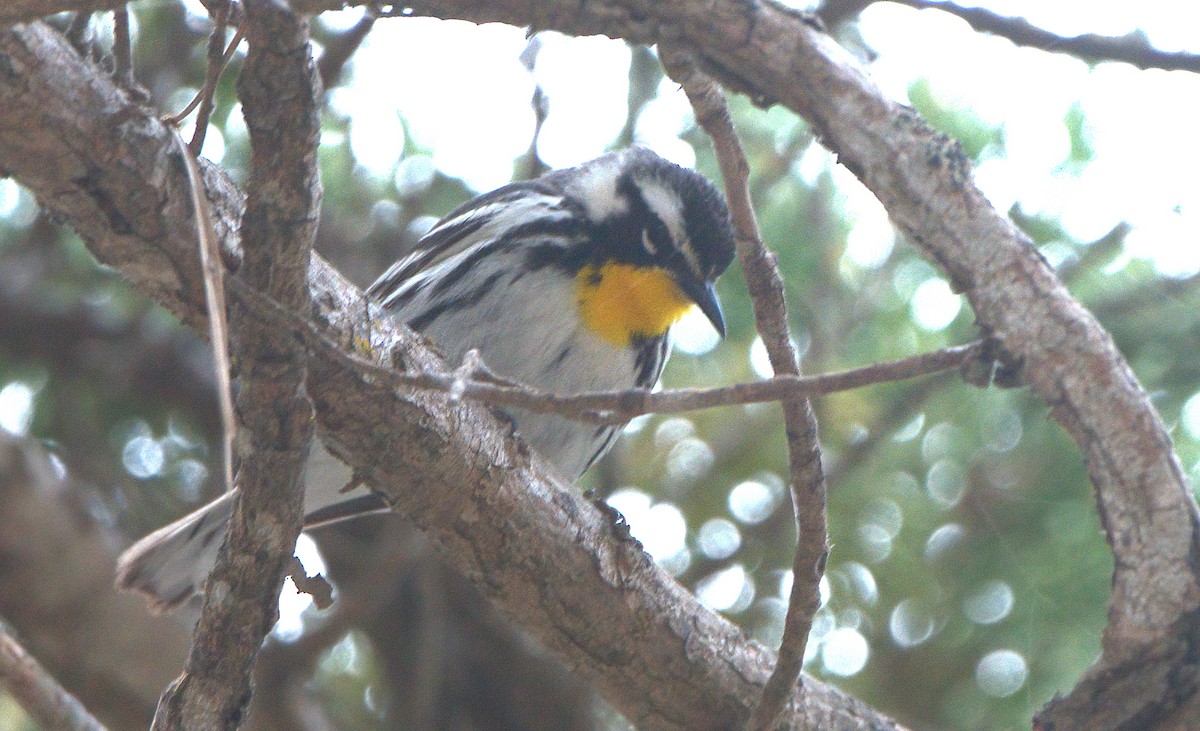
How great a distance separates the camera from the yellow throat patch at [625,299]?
2.68 metres

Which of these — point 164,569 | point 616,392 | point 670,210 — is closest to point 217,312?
point 616,392

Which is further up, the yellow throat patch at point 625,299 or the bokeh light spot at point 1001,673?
the yellow throat patch at point 625,299

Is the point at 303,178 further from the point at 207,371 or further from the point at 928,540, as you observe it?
the point at 207,371

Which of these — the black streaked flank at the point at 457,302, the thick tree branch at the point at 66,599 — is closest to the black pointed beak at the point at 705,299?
the black streaked flank at the point at 457,302

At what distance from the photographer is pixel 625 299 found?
2.74 m

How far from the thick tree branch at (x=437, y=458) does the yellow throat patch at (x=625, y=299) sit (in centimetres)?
70

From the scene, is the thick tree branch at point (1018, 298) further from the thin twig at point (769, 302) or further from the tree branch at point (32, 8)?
the tree branch at point (32, 8)

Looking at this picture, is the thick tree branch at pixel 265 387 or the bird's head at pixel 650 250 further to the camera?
the bird's head at pixel 650 250

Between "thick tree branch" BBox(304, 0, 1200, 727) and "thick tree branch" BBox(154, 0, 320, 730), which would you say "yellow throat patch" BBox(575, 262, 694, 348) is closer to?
"thick tree branch" BBox(304, 0, 1200, 727)

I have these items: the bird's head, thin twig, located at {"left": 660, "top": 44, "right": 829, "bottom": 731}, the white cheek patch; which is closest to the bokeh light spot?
the bird's head

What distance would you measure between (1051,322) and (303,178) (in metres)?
1.03

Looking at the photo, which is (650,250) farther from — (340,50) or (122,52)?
(122,52)

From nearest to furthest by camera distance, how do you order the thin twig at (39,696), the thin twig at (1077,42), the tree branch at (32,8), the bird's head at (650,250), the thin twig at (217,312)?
the thin twig at (217,312)
the tree branch at (32,8)
the thin twig at (1077,42)
the thin twig at (39,696)
the bird's head at (650,250)

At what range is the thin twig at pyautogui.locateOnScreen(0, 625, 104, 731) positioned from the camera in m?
2.18
